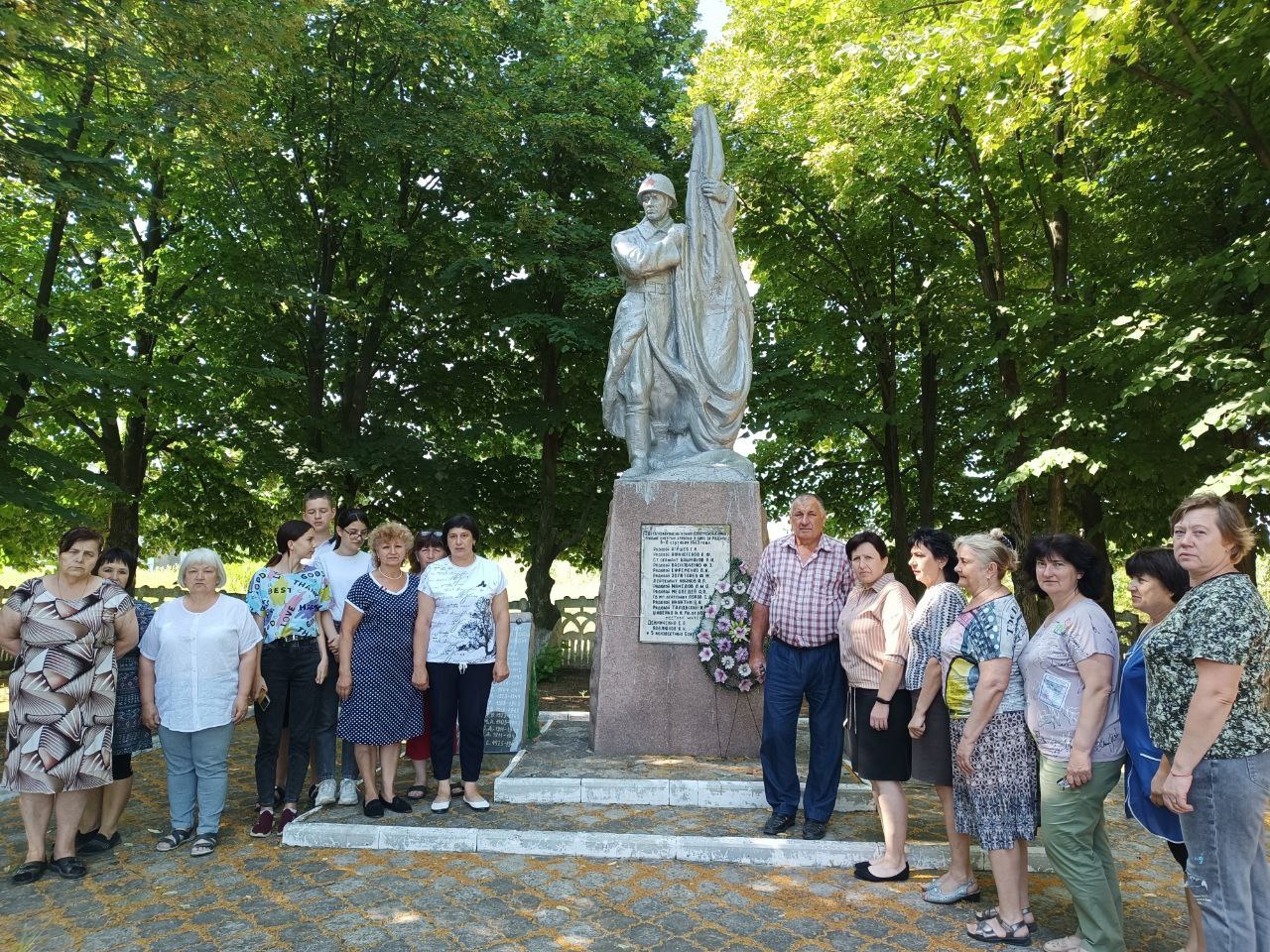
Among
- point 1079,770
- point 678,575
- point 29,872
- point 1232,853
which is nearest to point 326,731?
point 29,872

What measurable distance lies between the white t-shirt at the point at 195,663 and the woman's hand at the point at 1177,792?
13.3 feet

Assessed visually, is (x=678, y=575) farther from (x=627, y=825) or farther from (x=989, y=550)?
(x=989, y=550)

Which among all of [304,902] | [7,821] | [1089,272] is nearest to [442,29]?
Result: [1089,272]

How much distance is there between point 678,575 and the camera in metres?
6.07

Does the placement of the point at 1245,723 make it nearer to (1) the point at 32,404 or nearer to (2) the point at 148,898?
(2) the point at 148,898

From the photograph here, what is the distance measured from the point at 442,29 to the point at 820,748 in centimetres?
1028

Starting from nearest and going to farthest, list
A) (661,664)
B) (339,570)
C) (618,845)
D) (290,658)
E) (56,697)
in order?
(56,697)
(618,845)
(290,658)
(339,570)
(661,664)

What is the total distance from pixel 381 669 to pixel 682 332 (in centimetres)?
338

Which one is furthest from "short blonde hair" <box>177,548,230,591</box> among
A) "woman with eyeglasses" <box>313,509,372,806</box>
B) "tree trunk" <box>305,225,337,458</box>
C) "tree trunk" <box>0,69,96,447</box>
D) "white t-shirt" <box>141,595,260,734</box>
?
"tree trunk" <box>305,225,337,458</box>

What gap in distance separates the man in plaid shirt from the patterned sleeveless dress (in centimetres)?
329

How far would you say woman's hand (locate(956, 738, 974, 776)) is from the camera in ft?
11.2

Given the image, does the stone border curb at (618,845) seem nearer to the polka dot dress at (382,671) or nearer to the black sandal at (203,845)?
the black sandal at (203,845)

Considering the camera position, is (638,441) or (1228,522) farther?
(638,441)

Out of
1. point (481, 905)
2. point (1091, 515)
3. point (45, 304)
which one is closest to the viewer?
point (481, 905)
